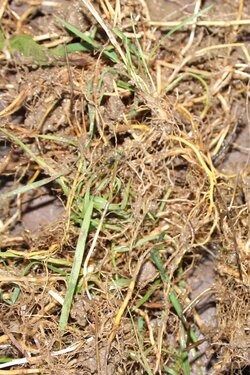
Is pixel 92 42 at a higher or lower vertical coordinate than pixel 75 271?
higher

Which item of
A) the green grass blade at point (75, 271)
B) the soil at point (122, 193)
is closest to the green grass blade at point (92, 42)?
the soil at point (122, 193)

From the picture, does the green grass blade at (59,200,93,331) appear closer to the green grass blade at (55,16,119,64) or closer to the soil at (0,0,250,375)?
the soil at (0,0,250,375)

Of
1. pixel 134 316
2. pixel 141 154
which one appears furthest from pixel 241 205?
pixel 134 316

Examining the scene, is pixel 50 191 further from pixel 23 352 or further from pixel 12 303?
pixel 23 352

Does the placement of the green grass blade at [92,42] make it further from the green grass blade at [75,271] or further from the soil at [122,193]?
the green grass blade at [75,271]

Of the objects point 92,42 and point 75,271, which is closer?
point 75,271

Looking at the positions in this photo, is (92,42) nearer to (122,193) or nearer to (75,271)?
(122,193)

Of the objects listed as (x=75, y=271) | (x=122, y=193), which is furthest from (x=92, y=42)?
(x=75, y=271)

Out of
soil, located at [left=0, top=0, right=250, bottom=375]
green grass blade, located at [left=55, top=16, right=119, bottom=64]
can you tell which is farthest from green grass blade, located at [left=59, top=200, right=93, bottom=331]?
green grass blade, located at [left=55, top=16, right=119, bottom=64]

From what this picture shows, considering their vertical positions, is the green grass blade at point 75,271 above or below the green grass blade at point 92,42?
below
